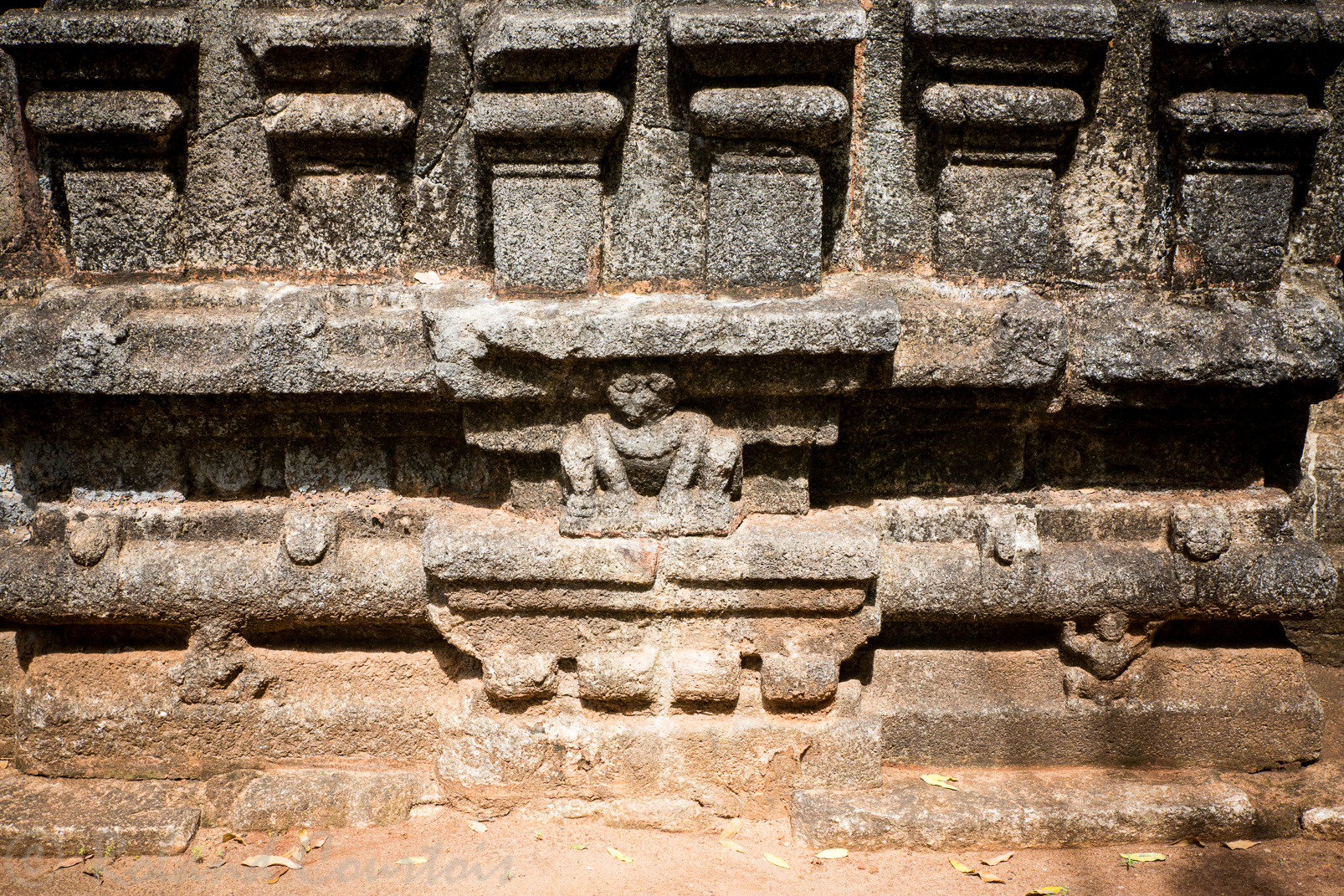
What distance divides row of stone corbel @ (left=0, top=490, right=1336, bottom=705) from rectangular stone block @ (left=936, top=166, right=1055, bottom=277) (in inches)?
30.9

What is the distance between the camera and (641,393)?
297 centimetres

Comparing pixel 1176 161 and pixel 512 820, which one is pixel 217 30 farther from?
pixel 1176 161

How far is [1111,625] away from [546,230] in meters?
2.16

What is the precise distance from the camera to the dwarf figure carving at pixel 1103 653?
323 centimetres

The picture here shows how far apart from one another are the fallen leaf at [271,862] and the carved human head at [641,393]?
65.4 inches

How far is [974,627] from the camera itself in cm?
339

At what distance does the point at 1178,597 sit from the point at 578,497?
1924mm

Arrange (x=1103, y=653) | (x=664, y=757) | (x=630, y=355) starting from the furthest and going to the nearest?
(x=1103, y=653) → (x=664, y=757) → (x=630, y=355)

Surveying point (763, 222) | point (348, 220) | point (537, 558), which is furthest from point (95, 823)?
point (763, 222)

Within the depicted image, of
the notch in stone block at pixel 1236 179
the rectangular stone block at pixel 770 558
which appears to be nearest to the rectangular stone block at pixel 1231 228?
the notch in stone block at pixel 1236 179

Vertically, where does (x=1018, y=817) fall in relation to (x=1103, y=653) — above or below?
below

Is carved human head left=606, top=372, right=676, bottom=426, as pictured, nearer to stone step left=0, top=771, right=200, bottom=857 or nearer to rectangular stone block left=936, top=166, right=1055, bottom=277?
rectangular stone block left=936, top=166, right=1055, bottom=277

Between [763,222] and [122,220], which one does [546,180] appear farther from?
[122,220]

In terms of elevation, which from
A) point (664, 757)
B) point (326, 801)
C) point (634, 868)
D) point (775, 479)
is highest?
point (775, 479)
